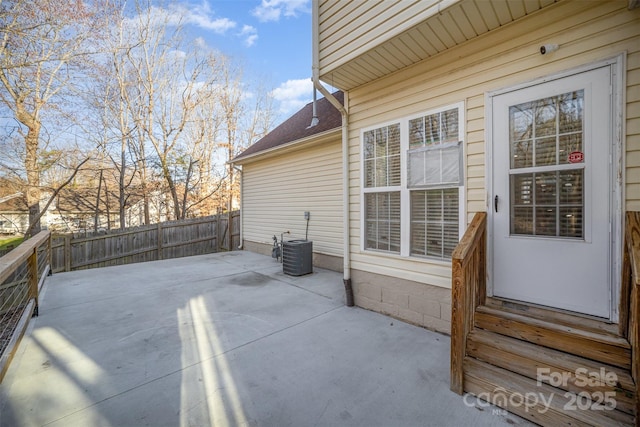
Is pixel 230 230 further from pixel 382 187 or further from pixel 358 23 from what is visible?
pixel 358 23

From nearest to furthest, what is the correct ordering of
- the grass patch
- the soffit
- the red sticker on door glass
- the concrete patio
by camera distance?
the concrete patio < the red sticker on door glass < the soffit < the grass patch

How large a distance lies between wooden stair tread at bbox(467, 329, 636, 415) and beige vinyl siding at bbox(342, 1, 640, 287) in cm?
87

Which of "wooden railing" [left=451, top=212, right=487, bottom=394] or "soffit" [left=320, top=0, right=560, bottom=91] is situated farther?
"soffit" [left=320, top=0, right=560, bottom=91]

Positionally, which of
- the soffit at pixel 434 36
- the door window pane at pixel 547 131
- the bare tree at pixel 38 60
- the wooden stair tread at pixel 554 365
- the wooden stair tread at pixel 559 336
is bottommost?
the wooden stair tread at pixel 554 365

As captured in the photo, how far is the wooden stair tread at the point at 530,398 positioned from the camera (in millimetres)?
1626

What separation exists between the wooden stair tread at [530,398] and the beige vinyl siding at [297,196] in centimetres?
399

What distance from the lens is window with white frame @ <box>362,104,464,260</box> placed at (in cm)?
293

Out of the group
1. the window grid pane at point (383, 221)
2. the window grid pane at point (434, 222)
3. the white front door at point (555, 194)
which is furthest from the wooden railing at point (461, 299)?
the window grid pane at point (383, 221)

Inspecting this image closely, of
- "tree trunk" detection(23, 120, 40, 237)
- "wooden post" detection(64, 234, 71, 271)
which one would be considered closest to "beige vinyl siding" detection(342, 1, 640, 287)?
"wooden post" detection(64, 234, 71, 271)

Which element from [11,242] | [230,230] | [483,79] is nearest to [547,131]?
[483,79]

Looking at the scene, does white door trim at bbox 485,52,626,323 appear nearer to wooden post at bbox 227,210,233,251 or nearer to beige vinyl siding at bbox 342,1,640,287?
beige vinyl siding at bbox 342,1,640,287

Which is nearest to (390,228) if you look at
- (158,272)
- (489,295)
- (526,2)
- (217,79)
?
(489,295)

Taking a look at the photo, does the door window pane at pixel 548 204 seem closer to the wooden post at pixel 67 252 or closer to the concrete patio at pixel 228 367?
the concrete patio at pixel 228 367

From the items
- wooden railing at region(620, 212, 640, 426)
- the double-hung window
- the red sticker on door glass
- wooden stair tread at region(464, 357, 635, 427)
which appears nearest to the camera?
wooden railing at region(620, 212, 640, 426)
